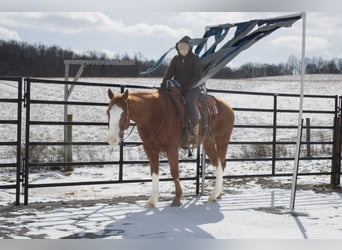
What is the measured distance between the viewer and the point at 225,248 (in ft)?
11.8

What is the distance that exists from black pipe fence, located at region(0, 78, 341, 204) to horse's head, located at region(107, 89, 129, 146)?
0.67 m

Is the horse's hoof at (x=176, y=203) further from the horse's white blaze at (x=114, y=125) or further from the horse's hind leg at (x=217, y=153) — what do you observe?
the horse's white blaze at (x=114, y=125)

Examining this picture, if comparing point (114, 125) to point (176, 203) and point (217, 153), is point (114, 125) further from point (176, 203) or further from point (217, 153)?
point (217, 153)

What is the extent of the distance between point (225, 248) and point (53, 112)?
1243 cm

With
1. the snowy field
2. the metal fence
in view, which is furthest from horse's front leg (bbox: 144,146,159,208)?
the metal fence

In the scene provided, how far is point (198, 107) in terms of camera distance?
5539mm

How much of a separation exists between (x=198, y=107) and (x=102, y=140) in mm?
6804

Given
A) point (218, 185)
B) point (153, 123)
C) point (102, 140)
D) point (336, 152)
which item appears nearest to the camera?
point (153, 123)

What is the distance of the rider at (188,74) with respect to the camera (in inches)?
207

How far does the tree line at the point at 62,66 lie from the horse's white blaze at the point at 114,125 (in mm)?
2309

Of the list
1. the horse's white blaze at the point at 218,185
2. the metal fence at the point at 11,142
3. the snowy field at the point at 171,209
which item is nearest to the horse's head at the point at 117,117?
the snowy field at the point at 171,209

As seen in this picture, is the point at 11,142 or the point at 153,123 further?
the point at 11,142

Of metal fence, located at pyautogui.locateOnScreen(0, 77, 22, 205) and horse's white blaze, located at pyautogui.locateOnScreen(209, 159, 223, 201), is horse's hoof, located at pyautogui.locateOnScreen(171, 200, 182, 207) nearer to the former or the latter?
horse's white blaze, located at pyautogui.locateOnScreen(209, 159, 223, 201)

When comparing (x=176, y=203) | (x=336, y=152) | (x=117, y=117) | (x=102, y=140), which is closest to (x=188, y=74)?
(x=117, y=117)
